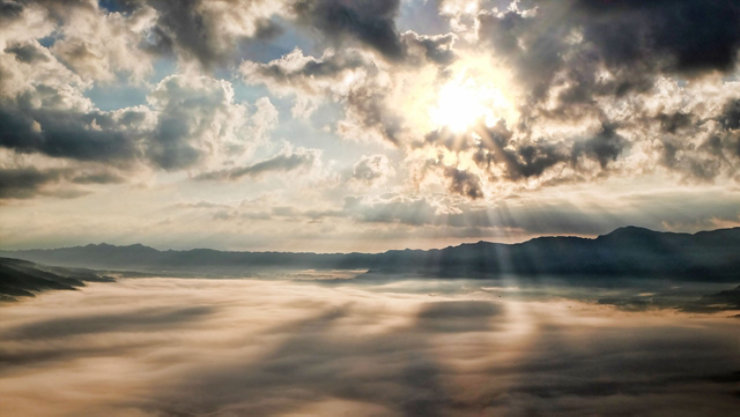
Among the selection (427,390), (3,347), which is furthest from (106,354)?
(427,390)

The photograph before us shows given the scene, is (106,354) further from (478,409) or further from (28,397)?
(478,409)

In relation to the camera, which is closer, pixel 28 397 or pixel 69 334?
pixel 28 397

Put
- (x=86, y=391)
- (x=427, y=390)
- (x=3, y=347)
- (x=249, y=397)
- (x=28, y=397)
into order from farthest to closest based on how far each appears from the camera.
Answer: (x=3, y=347), (x=427, y=390), (x=249, y=397), (x=86, y=391), (x=28, y=397)

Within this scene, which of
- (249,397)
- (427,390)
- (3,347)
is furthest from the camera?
(3,347)

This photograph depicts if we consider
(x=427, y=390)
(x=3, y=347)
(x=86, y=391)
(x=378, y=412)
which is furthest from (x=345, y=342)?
(x=3, y=347)

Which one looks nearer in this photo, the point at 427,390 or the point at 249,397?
the point at 249,397

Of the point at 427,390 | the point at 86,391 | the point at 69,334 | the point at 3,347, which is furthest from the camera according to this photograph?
the point at 69,334

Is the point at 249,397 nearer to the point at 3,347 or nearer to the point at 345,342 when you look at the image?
the point at 345,342

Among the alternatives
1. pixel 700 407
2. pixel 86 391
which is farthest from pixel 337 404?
pixel 700 407

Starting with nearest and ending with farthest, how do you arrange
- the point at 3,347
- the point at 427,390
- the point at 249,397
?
the point at 249,397 < the point at 427,390 < the point at 3,347
